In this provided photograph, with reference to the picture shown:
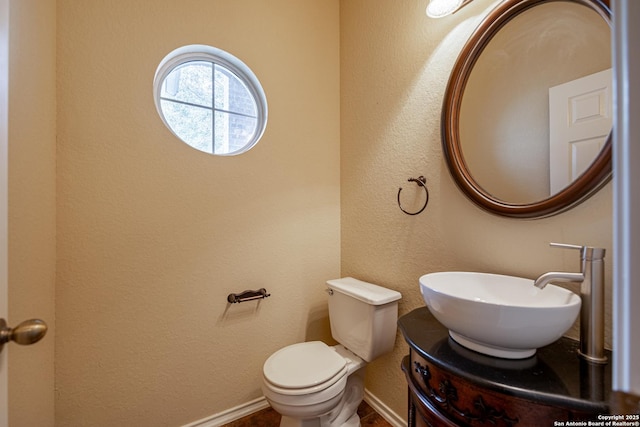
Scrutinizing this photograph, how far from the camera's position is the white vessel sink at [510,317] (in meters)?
0.64

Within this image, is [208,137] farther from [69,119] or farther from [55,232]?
[55,232]

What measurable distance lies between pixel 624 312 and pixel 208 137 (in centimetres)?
173

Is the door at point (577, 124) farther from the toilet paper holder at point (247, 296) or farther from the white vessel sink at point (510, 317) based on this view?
the toilet paper holder at point (247, 296)

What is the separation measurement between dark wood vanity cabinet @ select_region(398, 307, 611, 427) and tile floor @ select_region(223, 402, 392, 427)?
2.63 feet

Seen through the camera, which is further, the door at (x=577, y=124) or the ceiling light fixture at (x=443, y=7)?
the ceiling light fixture at (x=443, y=7)

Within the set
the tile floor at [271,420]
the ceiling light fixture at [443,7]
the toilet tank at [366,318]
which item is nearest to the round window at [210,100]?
the ceiling light fixture at [443,7]

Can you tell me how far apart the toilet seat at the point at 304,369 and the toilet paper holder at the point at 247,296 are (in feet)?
1.09

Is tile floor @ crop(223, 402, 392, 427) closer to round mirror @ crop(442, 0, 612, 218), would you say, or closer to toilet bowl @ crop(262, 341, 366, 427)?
toilet bowl @ crop(262, 341, 366, 427)

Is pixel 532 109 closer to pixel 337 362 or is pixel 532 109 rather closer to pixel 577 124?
pixel 577 124

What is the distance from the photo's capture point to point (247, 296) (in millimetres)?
1518

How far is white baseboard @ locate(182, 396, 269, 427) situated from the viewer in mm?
1431

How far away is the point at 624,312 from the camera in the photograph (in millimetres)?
262

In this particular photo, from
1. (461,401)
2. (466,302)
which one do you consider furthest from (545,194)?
(461,401)

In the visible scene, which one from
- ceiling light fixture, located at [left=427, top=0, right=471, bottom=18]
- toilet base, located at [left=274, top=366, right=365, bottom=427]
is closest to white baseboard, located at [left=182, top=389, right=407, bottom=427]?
toilet base, located at [left=274, top=366, right=365, bottom=427]
